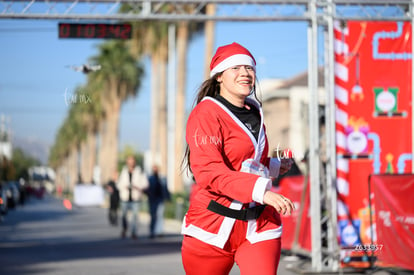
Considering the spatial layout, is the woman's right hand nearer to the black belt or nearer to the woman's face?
the black belt

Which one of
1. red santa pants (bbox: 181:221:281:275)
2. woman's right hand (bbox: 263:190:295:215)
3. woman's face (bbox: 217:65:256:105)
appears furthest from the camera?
woman's face (bbox: 217:65:256:105)

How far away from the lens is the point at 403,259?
905cm

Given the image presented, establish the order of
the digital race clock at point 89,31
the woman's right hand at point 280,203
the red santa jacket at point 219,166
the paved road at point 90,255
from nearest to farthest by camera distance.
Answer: the woman's right hand at point 280,203 → the red santa jacket at point 219,166 → the paved road at point 90,255 → the digital race clock at point 89,31

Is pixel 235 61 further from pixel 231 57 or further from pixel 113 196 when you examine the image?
pixel 113 196

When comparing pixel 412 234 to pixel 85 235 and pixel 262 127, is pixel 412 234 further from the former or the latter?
pixel 85 235

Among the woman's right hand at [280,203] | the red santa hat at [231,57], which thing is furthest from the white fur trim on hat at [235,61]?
the woman's right hand at [280,203]

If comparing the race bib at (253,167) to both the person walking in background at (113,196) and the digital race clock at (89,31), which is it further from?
the person walking in background at (113,196)

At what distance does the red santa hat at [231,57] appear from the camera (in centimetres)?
394

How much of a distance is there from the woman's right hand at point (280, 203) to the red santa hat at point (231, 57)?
80 centimetres

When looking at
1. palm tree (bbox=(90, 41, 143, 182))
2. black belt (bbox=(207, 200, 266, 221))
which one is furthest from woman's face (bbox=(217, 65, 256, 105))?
palm tree (bbox=(90, 41, 143, 182))

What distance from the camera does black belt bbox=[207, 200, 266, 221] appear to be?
12.4 feet

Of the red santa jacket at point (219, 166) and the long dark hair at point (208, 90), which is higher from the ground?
the long dark hair at point (208, 90)

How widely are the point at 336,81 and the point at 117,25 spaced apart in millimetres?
3585

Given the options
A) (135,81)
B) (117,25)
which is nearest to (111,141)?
(135,81)
